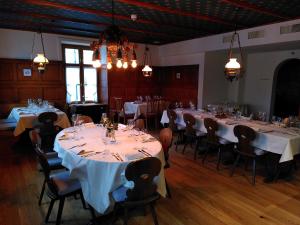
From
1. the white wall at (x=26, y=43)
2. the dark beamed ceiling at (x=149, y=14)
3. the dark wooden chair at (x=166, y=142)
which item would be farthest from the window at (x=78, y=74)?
the dark wooden chair at (x=166, y=142)

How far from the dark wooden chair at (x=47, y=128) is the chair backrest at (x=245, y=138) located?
3492 mm

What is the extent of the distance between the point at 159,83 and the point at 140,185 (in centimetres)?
729

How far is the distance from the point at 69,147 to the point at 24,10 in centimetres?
351

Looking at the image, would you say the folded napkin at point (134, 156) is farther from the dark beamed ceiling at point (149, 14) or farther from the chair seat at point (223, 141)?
the dark beamed ceiling at point (149, 14)

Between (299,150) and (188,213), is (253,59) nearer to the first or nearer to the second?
(299,150)

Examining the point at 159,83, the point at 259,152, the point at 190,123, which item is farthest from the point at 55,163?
the point at 159,83

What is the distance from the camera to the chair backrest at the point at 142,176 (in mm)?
2068

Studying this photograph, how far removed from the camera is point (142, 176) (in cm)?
214

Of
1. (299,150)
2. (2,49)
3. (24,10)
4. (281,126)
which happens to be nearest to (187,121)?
(281,126)

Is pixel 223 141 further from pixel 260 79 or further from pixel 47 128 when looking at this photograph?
pixel 260 79

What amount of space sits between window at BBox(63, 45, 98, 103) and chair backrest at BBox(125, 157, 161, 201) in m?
6.07

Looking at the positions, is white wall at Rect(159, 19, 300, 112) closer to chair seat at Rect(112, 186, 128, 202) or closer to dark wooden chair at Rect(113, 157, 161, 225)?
dark wooden chair at Rect(113, 157, 161, 225)

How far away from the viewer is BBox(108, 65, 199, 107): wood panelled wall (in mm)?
7879

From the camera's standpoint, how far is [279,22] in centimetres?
503
